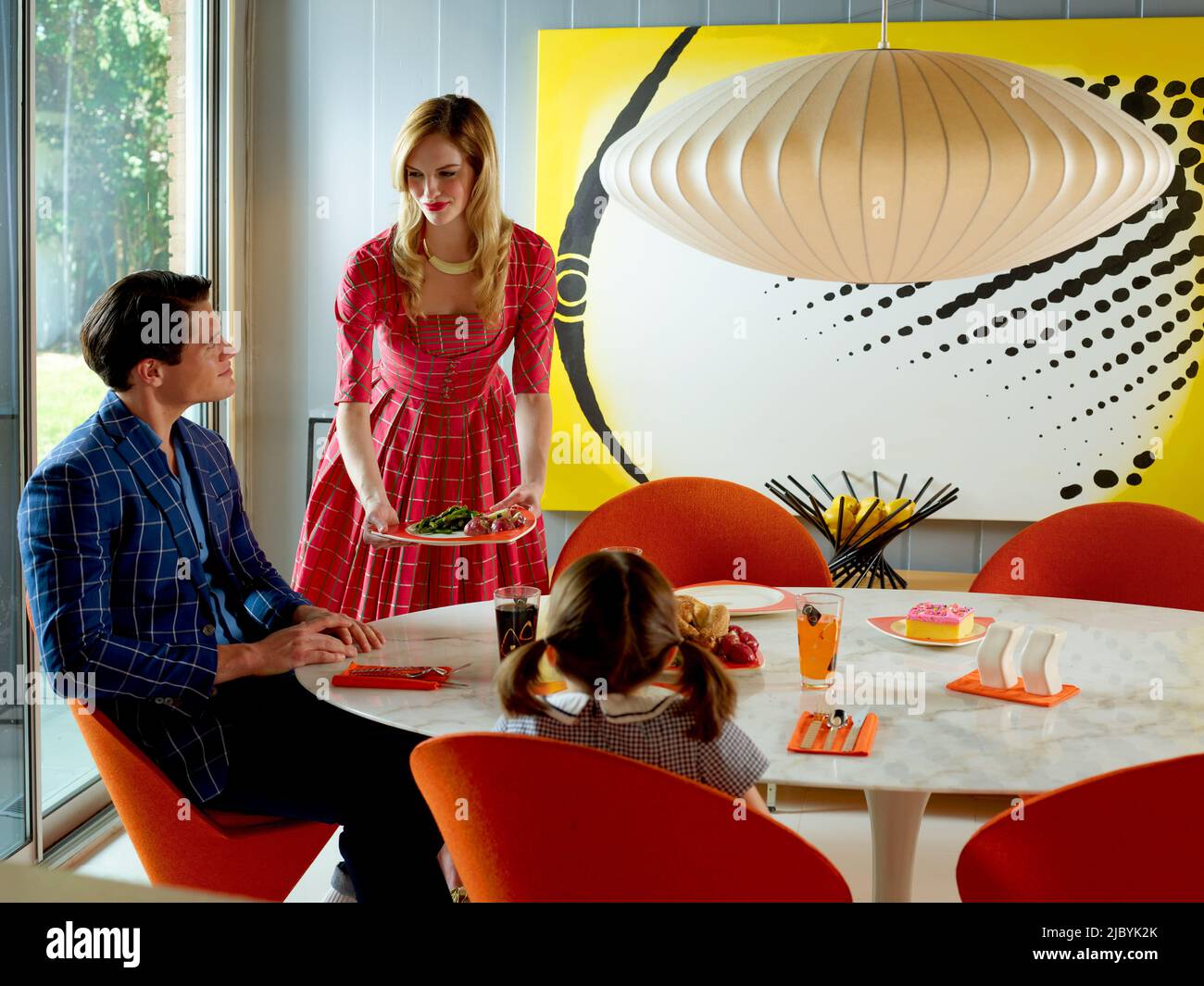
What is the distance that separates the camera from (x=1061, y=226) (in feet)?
5.50

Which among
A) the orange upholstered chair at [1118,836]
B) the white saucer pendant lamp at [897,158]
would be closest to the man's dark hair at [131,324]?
the white saucer pendant lamp at [897,158]

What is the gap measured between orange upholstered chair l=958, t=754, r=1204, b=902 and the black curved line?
2.40 metres

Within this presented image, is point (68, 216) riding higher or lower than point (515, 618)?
higher

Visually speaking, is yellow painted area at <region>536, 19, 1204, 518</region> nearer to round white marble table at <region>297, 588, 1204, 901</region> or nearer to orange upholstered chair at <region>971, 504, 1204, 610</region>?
orange upholstered chair at <region>971, 504, 1204, 610</region>

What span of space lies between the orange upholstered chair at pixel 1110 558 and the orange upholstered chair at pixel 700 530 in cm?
42

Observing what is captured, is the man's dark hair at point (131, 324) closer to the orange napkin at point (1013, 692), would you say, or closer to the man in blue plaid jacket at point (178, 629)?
the man in blue plaid jacket at point (178, 629)

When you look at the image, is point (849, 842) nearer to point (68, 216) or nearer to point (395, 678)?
point (395, 678)

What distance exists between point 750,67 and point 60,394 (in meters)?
2.05

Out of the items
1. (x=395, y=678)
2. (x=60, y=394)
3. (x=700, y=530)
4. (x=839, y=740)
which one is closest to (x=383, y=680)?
(x=395, y=678)

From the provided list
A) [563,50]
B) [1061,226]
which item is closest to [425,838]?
[1061,226]

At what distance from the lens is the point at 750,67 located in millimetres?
3383

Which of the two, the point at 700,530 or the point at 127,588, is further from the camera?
the point at 700,530
